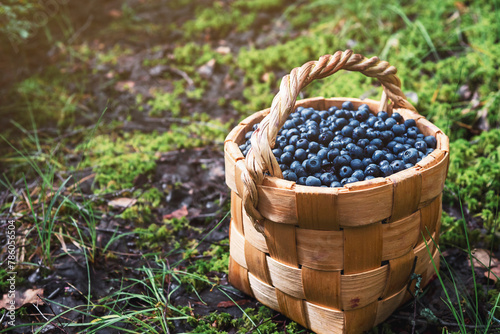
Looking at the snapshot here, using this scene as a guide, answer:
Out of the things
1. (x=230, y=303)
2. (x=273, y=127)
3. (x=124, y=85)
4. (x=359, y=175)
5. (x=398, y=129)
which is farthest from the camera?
(x=124, y=85)

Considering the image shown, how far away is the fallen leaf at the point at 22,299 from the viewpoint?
6.14 feet

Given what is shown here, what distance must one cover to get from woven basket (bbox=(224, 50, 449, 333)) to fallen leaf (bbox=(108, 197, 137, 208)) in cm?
95

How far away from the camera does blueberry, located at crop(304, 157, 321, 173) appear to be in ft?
5.34

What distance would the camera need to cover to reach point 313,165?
5.34 feet

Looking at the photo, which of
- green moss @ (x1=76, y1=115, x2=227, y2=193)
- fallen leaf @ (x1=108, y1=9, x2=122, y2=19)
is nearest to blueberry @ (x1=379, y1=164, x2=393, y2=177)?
green moss @ (x1=76, y1=115, x2=227, y2=193)

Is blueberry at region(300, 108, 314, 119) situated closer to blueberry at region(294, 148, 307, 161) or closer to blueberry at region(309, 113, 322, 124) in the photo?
blueberry at region(309, 113, 322, 124)

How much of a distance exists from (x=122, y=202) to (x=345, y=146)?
1445 mm

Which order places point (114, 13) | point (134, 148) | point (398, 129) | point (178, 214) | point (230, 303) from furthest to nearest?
point (114, 13) < point (134, 148) < point (178, 214) < point (230, 303) < point (398, 129)

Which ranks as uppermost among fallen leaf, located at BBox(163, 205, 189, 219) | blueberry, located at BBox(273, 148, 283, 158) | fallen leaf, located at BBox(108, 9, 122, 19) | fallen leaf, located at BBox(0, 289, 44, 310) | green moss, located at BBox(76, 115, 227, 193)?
fallen leaf, located at BBox(108, 9, 122, 19)

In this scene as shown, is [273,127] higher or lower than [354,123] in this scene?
higher

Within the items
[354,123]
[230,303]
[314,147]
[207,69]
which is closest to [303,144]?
[314,147]

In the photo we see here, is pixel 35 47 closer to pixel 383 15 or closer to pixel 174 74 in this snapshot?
pixel 174 74

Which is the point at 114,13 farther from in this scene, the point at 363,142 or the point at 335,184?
the point at 335,184

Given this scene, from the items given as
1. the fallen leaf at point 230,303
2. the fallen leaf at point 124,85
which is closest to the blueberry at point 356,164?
the fallen leaf at point 230,303
